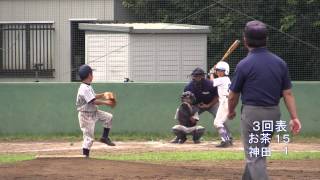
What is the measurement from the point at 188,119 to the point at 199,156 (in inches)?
110

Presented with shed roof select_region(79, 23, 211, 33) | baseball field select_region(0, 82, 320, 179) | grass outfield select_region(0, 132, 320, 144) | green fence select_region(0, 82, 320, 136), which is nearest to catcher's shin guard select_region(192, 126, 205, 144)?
baseball field select_region(0, 82, 320, 179)

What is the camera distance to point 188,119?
49.8 feet

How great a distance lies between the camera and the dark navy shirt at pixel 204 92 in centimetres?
1502

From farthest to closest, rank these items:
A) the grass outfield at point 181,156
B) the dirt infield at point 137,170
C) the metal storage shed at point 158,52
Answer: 1. the metal storage shed at point 158,52
2. the grass outfield at point 181,156
3. the dirt infield at point 137,170

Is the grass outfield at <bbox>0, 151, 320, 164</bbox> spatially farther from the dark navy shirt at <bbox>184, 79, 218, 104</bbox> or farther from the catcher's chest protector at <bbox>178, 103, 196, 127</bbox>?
the dark navy shirt at <bbox>184, 79, 218, 104</bbox>

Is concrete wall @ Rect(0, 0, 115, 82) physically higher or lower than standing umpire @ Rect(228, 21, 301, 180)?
higher

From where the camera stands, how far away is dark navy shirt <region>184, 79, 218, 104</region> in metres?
15.0

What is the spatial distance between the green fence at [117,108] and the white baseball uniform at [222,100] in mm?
2613

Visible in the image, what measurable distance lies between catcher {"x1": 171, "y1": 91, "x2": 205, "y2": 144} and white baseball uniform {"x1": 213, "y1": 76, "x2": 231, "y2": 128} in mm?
721

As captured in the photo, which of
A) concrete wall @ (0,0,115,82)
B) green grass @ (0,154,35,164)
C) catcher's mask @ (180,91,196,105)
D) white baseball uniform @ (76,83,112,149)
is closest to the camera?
white baseball uniform @ (76,83,112,149)

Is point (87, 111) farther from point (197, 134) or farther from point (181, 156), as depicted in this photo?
point (197, 134)

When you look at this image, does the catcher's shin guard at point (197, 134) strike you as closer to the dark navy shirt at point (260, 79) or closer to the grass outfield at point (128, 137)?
the grass outfield at point (128, 137)

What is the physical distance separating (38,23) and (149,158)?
36.9ft

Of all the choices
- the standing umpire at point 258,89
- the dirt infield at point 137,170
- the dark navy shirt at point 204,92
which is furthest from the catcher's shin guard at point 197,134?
the standing umpire at point 258,89
